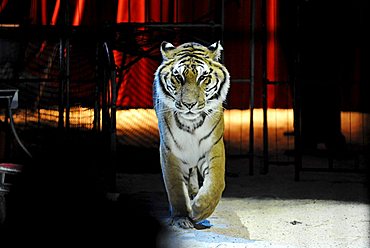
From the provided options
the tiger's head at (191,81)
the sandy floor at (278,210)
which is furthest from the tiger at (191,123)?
the sandy floor at (278,210)

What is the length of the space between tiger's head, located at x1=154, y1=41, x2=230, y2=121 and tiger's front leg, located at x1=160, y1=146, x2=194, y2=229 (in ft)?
1.12

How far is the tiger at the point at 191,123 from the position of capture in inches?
188

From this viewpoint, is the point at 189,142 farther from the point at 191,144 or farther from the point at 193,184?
the point at 193,184

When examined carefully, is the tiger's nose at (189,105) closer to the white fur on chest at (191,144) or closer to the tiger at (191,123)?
the tiger at (191,123)

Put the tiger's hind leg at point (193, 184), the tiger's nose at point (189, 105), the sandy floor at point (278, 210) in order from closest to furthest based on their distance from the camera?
1. the tiger's nose at point (189, 105)
2. the sandy floor at point (278, 210)
3. the tiger's hind leg at point (193, 184)

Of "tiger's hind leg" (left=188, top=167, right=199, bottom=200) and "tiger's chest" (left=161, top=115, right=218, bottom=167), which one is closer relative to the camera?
"tiger's chest" (left=161, top=115, right=218, bottom=167)

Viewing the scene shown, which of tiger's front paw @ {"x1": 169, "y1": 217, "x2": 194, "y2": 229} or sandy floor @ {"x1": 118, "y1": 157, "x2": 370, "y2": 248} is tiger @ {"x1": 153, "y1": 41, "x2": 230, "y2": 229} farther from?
sandy floor @ {"x1": 118, "y1": 157, "x2": 370, "y2": 248}

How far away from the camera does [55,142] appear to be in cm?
792

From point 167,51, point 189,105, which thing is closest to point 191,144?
point 189,105

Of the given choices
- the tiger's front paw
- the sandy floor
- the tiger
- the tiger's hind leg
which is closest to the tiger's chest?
the tiger

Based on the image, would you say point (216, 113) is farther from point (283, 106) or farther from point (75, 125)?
point (283, 106)

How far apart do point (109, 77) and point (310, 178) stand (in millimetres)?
2317

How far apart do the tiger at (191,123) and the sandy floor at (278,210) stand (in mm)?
211

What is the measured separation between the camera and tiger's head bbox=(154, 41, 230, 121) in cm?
474
